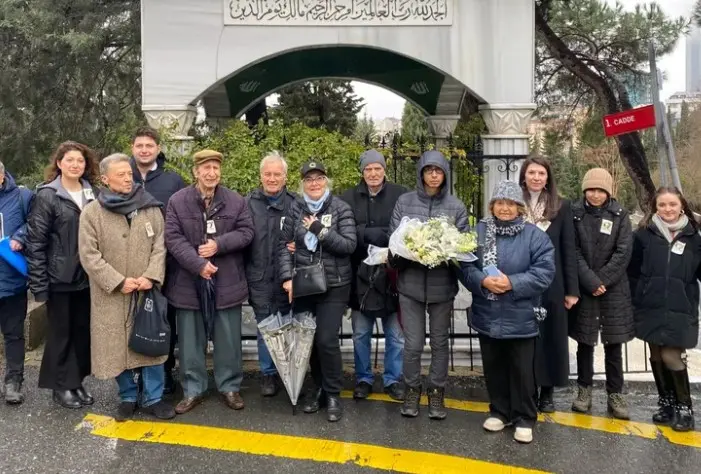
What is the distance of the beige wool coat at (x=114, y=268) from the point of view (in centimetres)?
396

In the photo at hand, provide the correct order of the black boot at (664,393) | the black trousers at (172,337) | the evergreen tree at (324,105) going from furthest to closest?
the evergreen tree at (324,105)
the black trousers at (172,337)
the black boot at (664,393)

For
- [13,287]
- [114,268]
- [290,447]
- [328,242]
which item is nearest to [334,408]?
[290,447]

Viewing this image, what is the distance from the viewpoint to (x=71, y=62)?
31.2ft

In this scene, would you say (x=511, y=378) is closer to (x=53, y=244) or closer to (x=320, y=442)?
(x=320, y=442)

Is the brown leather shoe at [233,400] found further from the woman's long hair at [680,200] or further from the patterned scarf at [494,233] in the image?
the woman's long hair at [680,200]

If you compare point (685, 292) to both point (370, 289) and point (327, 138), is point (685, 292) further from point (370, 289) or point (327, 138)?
point (327, 138)

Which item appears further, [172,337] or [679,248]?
[172,337]

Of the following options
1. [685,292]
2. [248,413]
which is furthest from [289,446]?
[685,292]

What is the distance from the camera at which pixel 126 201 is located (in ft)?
13.2

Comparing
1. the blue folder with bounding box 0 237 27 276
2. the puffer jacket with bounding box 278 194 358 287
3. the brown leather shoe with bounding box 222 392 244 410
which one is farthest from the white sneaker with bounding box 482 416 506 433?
the blue folder with bounding box 0 237 27 276

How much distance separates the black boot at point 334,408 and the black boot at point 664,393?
7.15 ft

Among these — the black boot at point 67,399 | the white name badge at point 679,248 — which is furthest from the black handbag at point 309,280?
the white name badge at point 679,248

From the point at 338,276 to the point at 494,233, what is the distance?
1.09 metres

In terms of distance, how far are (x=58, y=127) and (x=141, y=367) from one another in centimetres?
718
